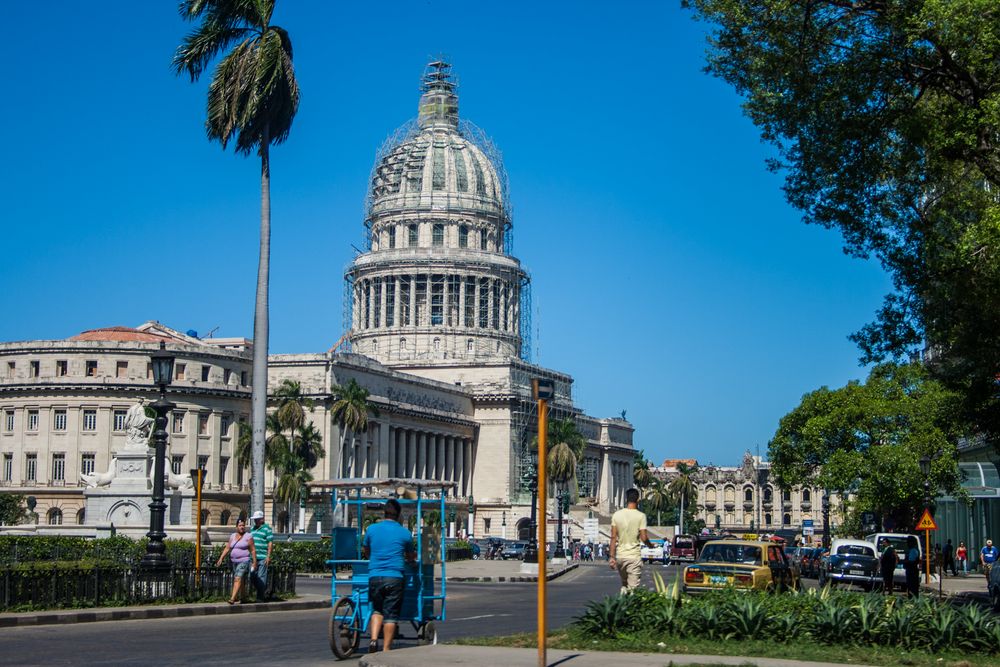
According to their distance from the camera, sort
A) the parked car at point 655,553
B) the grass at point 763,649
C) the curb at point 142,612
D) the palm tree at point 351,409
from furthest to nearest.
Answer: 1. the palm tree at point 351,409
2. the parked car at point 655,553
3. the curb at point 142,612
4. the grass at point 763,649

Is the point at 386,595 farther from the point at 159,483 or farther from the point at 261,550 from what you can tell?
the point at 159,483

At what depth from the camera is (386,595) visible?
1883cm

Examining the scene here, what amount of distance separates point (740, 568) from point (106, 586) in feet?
39.4

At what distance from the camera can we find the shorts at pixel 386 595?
1870cm

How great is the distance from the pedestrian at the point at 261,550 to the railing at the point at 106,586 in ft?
2.41

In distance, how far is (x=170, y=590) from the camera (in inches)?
1126

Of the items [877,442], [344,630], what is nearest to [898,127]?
[344,630]

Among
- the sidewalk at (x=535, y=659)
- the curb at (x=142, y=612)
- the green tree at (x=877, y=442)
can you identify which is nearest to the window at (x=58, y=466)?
the green tree at (x=877, y=442)

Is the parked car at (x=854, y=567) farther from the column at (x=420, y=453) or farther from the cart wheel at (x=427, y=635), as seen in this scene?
the column at (x=420, y=453)

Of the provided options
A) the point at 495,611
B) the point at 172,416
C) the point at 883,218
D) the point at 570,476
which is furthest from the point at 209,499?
the point at 883,218

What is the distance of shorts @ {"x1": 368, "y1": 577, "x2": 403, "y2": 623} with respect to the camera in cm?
1870

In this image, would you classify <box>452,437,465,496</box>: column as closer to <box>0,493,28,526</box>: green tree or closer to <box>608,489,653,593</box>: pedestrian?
<box>0,493,28,526</box>: green tree

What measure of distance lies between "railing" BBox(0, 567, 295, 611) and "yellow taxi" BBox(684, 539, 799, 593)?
895cm

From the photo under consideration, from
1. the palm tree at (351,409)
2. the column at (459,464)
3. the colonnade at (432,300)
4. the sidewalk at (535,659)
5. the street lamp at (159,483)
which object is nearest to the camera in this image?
the sidewalk at (535,659)
